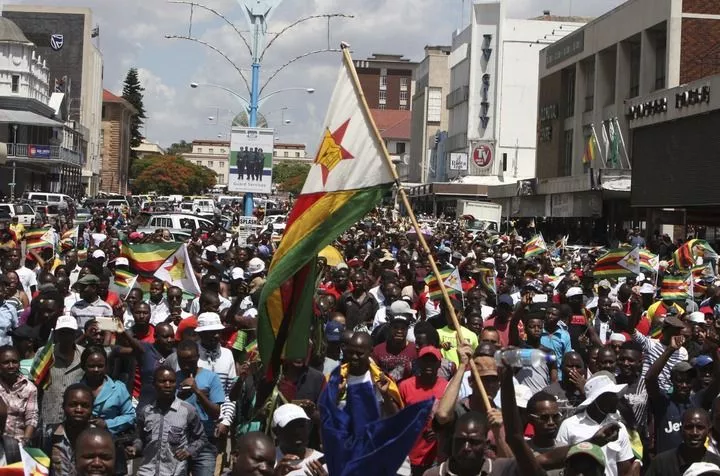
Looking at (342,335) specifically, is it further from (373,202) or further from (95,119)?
(95,119)

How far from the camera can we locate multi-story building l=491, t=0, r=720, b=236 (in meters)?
44.1

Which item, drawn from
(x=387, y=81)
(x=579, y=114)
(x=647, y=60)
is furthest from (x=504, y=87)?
(x=387, y=81)

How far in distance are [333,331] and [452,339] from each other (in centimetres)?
102

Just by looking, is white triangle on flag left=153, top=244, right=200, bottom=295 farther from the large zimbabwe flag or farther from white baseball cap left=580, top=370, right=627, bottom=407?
white baseball cap left=580, top=370, right=627, bottom=407

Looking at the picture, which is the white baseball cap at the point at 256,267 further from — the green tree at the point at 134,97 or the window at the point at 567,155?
the green tree at the point at 134,97

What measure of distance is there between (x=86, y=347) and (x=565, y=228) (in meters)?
43.6

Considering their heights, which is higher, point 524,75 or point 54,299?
point 524,75

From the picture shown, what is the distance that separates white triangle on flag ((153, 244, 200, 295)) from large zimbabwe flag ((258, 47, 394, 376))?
6.68m

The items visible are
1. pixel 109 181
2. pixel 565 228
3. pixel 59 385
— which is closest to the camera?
pixel 59 385

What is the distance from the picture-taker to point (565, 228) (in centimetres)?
5125

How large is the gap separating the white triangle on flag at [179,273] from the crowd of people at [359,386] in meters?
0.52

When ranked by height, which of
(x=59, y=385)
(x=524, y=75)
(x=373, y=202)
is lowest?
(x=59, y=385)

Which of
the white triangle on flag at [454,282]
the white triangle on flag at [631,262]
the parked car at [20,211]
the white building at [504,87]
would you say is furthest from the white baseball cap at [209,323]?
the white building at [504,87]

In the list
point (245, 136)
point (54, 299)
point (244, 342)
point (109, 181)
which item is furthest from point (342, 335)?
point (109, 181)
